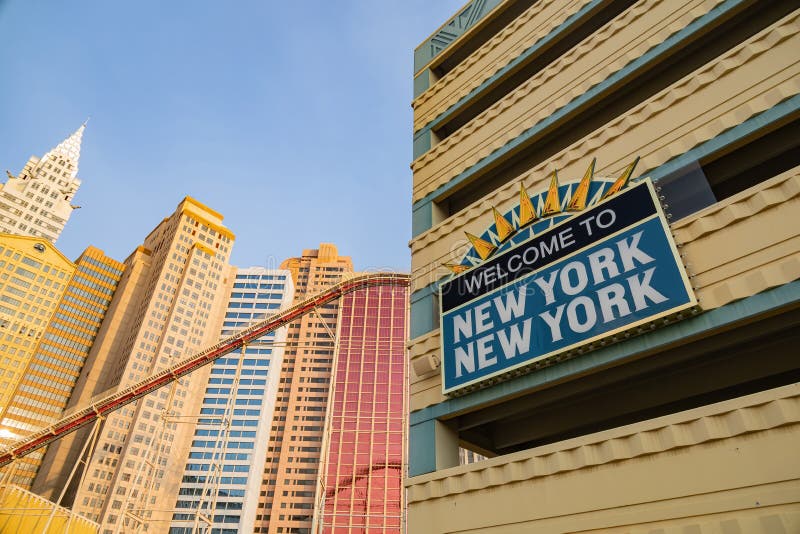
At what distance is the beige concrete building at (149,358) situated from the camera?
8862 centimetres


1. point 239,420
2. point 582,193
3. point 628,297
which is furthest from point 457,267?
point 239,420

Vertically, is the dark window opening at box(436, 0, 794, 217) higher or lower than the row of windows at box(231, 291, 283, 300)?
lower

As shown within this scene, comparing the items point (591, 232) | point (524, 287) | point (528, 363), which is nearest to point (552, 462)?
point (528, 363)

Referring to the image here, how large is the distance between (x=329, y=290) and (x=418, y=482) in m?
28.1

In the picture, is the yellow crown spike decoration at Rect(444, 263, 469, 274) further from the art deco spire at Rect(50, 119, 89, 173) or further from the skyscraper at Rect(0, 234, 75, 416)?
the art deco spire at Rect(50, 119, 89, 173)

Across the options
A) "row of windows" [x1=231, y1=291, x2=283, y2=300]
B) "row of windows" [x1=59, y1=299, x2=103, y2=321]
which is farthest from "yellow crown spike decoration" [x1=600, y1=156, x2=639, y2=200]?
"row of windows" [x1=59, y1=299, x2=103, y2=321]

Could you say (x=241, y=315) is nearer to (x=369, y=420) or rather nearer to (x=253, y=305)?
(x=253, y=305)

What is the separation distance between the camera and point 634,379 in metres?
10.2

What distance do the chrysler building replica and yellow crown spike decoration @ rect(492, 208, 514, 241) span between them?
152m

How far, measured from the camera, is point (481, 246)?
40.5 ft

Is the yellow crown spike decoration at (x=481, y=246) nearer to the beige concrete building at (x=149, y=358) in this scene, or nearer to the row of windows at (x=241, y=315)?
the beige concrete building at (x=149, y=358)

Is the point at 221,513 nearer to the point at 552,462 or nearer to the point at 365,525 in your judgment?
the point at 365,525

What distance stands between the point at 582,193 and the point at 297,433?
415 feet

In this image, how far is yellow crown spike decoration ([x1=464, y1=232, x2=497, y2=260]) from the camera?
12.1 meters
